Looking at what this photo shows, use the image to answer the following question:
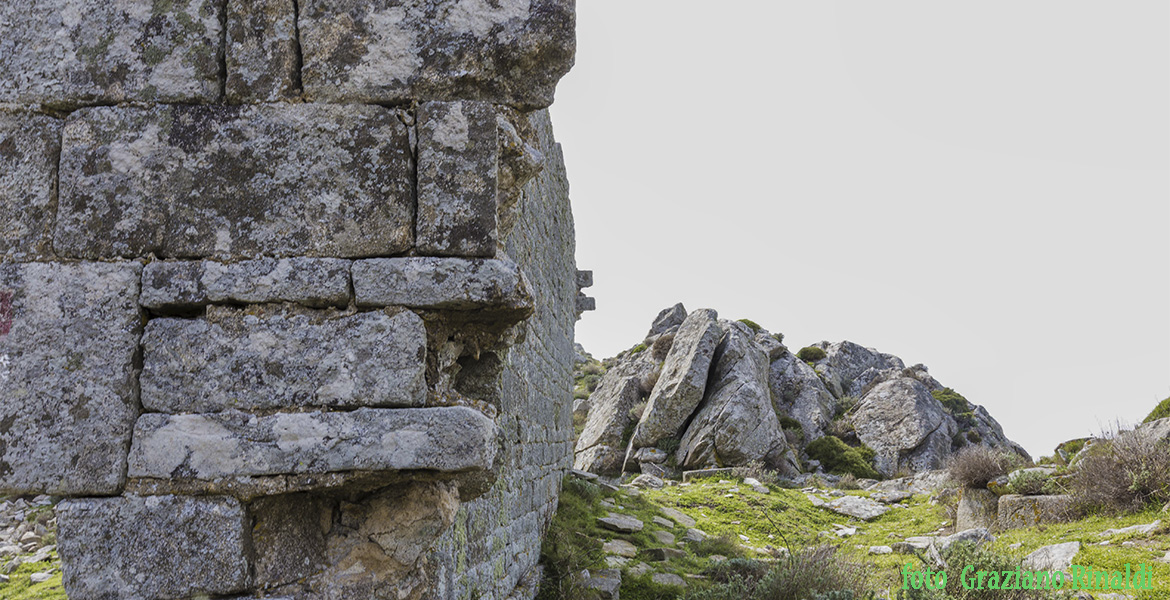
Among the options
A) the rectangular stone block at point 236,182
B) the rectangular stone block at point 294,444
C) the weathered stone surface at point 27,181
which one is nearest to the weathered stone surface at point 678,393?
the rectangular stone block at point 294,444

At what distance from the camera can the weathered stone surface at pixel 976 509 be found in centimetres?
862

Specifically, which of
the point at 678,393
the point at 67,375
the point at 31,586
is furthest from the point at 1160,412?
the point at 31,586

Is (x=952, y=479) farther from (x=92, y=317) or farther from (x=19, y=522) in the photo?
(x=19, y=522)

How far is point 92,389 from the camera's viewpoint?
2.36 m

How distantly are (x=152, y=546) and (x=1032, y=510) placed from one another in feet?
30.5

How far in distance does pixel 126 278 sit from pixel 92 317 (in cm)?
18

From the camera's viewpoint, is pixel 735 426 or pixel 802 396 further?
pixel 802 396

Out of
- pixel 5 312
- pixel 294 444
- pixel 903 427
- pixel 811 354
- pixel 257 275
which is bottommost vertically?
pixel 903 427

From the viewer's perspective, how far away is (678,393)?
51.0ft

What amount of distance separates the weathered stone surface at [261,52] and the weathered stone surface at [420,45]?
0.06 m

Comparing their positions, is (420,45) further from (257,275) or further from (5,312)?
(5,312)

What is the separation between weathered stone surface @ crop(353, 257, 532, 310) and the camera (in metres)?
2.43

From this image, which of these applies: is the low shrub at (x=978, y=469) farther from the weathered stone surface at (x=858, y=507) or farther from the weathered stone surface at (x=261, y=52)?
the weathered stone surface at (x=261, y=52)

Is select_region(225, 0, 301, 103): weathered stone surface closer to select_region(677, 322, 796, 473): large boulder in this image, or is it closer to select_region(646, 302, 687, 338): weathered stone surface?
select_region(677, 322, 796, 473): large boulder
